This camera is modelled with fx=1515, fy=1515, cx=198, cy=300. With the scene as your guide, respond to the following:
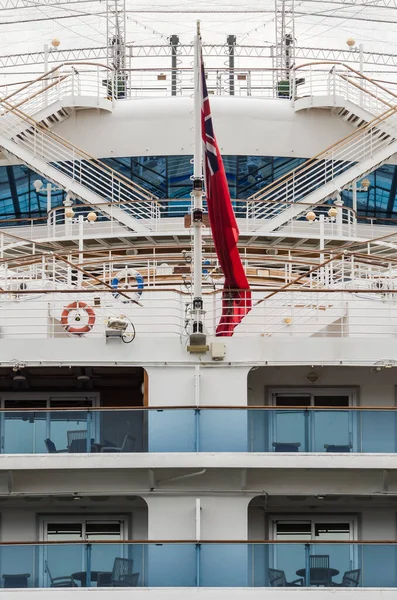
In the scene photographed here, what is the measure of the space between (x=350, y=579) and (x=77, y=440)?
4.72 metres

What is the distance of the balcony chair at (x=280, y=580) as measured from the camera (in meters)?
22.6

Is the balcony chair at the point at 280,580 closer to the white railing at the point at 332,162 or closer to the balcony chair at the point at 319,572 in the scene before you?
the balcony chair at the point at 319,572

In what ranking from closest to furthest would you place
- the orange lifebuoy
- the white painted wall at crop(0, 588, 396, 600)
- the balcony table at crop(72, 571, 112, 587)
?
1. the white painted wall at crop(0, 588, 396, 600)
2. the balcony table at crop(72, 571, 112, 587)
3. the orange lifebuoy

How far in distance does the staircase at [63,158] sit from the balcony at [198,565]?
1485 centimetres

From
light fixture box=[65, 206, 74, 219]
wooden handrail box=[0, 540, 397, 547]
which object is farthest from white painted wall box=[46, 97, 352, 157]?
wooden handrail box=[0, 540, 397, 547]

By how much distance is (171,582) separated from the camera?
2283 centimetres

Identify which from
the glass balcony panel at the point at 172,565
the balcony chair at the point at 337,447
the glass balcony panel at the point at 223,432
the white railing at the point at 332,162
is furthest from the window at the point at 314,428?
the white railing at the point at 332,162

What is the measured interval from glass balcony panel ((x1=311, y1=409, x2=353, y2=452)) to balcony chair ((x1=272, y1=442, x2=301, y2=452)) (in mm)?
268

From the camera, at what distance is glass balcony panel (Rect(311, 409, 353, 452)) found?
2375 centimetres

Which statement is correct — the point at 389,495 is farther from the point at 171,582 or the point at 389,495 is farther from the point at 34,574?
the point at 34,574

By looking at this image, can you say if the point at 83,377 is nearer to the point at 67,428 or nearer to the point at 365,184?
the point at 67,428

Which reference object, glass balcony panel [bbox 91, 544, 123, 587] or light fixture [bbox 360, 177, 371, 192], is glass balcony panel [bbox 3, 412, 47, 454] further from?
light fixture [bbox 360, 177, 371, 192]

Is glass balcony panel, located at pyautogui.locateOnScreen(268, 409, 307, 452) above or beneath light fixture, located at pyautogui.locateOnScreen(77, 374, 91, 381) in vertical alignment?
beneath

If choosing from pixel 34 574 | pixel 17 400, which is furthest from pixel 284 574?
pixel 17 400
